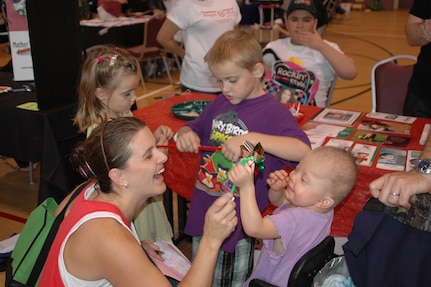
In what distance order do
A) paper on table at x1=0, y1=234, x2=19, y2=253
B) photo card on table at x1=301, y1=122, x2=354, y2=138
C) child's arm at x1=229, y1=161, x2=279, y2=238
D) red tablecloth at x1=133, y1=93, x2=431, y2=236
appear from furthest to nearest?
paper on table at x1=0, y1=234, x2=19, y2=253, photo card on table at x1=301, y1=122, x2=354, y2=138, red tablecloth at x1=133, y1=93, x2=431, y2=236, child's arm at x1=229, y1=161, x2=279, y2=238

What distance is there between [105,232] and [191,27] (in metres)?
2.39

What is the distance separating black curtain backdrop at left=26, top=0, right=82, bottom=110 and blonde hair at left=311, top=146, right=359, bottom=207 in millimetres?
1928

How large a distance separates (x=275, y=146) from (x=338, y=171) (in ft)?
0.92

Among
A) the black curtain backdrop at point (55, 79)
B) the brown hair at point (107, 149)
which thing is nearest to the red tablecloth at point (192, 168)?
the black curtain backdrop at point (55, 79)

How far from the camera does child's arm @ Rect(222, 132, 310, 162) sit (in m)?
1.91

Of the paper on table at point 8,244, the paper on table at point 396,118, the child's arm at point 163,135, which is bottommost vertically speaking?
the paper on table at point 8,244

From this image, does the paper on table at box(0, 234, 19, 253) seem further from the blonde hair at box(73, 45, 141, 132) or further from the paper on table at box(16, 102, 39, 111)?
the blonde hair at box(73, 45, 141, 132)

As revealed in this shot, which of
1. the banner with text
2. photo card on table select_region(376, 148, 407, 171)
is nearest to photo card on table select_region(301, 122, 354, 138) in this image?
photo card on table select_region(376, 148, 407, 171)

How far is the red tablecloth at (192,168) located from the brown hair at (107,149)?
100 centimetres

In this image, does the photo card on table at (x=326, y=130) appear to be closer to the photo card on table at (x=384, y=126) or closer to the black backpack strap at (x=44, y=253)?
the photo card on table at (x=384, y=126)

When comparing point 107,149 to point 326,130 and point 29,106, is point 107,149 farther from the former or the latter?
point 29,106

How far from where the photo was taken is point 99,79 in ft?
7.95

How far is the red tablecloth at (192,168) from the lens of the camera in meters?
2.29

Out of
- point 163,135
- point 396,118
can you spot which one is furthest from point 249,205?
point 396,118
